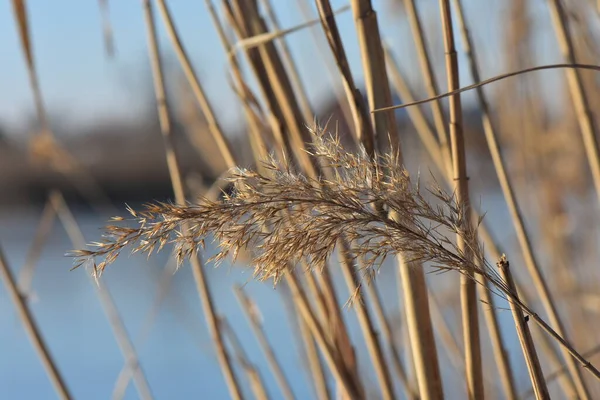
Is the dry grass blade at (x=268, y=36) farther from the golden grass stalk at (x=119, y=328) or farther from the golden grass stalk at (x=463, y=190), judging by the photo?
the golden grass stalk at (x=119, y=328)

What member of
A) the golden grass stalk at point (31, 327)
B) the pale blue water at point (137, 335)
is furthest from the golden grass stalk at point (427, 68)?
the pale blue water at point (137, 335)

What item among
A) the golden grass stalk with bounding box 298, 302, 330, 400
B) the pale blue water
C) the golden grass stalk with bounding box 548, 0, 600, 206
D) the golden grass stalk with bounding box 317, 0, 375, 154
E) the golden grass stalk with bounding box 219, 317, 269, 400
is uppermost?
the golden grass stalk with bounding box 317, 0, 375, 154

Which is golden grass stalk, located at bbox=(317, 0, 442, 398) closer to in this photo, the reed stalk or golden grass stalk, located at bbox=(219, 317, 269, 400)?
the reed stalk

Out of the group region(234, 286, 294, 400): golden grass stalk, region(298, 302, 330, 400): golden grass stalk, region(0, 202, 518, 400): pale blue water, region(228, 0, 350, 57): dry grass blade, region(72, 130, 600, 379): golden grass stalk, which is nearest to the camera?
region(72, 130, 600, 379): golden grass stalk

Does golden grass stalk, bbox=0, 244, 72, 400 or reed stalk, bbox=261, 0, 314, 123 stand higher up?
reed stalk, bbox=261, 0, 314, 123

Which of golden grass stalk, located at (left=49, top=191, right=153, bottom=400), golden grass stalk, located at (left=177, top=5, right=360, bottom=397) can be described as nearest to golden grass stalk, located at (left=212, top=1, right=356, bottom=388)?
golden grass stalk, located at (left=177, top=5, right=360, bottom=397)

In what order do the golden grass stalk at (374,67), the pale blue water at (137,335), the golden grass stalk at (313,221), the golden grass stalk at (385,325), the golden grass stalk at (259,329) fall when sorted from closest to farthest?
the golden grass stalk at (313,221), the golden grass stalk at (374,67), the golden grass stalk at (385,325), the golden grass stalk at (259,329), the pale blue water at (137,335)

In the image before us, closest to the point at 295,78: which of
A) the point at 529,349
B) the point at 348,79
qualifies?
the point at 348,79
